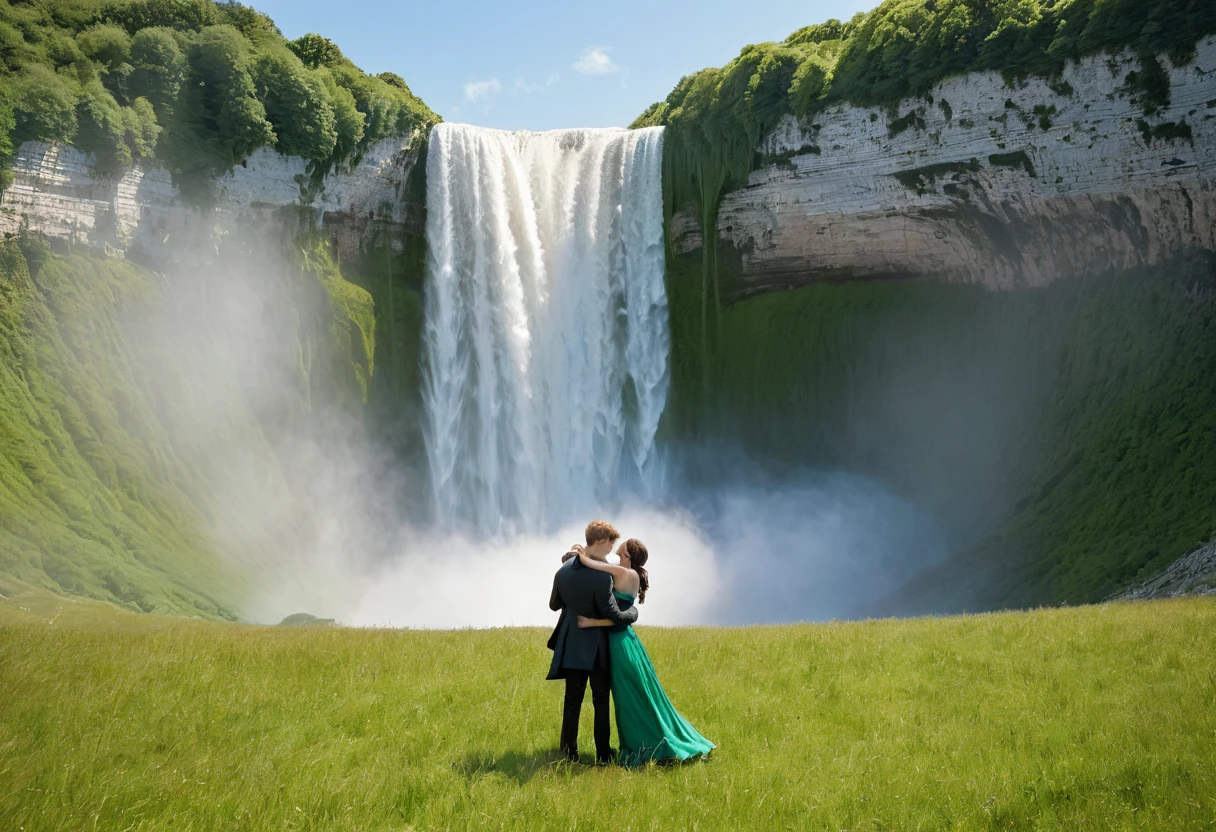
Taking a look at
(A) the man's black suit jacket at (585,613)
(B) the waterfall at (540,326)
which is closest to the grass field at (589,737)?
(A) the man's black suit jacket at (585,613)

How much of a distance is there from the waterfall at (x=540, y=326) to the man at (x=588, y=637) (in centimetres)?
3037

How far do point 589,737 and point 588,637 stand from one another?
162 centimetres

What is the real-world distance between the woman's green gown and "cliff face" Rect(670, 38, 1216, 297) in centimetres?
2879

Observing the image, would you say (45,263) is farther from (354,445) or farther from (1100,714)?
(1100,714)

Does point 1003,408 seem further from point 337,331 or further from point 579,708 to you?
point 579,708

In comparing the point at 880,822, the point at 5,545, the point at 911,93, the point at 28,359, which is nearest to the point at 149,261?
the point at 28,359

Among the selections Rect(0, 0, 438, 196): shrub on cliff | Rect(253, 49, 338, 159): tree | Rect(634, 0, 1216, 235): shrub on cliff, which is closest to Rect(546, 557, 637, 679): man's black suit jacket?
Rect(634, 0, 1216, 235): shrub on cliff

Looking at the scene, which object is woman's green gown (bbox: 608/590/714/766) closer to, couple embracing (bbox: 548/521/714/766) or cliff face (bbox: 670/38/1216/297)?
couple embracing (bbox: 548/521/714/766)

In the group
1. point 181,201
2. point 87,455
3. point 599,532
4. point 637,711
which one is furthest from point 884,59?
point 637,711

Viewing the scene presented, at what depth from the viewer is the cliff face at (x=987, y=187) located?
93.6 feet

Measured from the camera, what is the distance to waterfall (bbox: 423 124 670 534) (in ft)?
125

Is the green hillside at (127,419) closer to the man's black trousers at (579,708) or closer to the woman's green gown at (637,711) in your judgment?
the man's black trousers at (579,708)

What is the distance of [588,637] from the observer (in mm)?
7160

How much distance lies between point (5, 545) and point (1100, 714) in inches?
968
